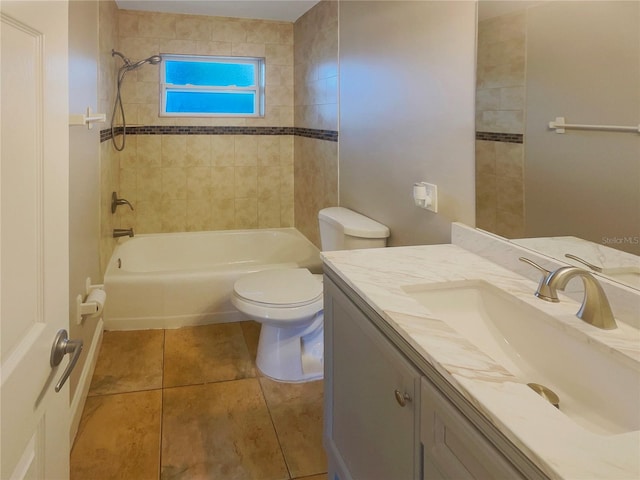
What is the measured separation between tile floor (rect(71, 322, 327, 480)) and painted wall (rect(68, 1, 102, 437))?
17cm

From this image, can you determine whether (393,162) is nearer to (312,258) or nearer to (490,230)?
(490,230)

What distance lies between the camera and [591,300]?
1101 mm

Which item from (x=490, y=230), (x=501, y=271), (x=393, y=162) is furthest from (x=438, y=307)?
(x=393, y=162)

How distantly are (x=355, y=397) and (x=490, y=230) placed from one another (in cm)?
70

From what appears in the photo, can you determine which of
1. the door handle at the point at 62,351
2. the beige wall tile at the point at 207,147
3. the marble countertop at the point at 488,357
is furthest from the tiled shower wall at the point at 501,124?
the beige wall tile at the point at 207,147

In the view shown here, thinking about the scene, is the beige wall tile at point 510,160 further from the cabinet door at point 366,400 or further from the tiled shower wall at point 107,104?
the tiled shower wall at point 107,104

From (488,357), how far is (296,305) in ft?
5.31

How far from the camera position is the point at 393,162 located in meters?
2.36

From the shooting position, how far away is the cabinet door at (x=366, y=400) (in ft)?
3.69

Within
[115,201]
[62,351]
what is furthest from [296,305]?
[115,201]

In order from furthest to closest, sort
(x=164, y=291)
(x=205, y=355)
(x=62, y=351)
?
(x=164, y=291) → (x=205, y=355) → (x=62, y=351)

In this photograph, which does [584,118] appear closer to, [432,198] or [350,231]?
[432,198]

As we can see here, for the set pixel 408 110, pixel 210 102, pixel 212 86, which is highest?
pixel 212 86

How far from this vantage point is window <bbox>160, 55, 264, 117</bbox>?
4113 millimetres
